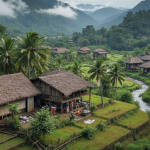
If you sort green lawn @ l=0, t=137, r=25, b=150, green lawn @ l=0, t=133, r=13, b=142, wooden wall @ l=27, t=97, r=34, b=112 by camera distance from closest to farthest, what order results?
green lawn @ l=0, t=137, r=25, b=150
green lawn @ l=0, t=133, r=13, b=142
wooden wall @ l=27, t=97, r=34, b=112

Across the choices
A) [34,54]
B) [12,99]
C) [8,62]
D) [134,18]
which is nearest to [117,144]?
[12,99]

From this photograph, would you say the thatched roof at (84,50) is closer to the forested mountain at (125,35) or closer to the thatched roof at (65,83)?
the forested mountain at (125,35)

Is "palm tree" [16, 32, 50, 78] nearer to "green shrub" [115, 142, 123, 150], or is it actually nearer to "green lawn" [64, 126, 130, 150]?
"green lawn" [64, 126, 130, 150]

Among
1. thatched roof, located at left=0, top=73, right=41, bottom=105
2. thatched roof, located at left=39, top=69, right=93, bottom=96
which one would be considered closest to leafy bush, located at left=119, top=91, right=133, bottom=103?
thatched roof, located at left=39, top=69, right=93, bottom=96

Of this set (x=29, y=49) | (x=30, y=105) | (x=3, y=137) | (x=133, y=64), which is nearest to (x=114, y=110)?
(x=30, y=105)

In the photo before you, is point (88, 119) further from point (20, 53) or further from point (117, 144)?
point (20, 53)
